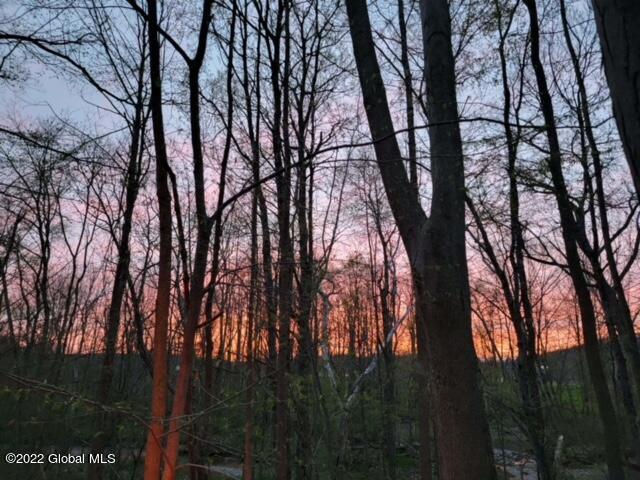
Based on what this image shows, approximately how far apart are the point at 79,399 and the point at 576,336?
853 inches

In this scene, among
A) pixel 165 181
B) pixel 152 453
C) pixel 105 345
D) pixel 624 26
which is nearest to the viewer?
pixel 624 26

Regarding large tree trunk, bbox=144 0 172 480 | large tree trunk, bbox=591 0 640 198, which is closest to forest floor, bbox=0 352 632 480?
large tree trunk, bbox=144 0 172 480

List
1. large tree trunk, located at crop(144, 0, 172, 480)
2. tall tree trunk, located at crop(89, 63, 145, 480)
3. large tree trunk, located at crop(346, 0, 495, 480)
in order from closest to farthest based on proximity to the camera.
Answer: large tree trunk, located at crop(144, 0, 172, 480) < large tree trunk, located at crop(346, 0, 495, 480) < tall tree trunk, located at crop(89, 63, 145, 480)

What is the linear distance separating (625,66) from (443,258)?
7.06ft

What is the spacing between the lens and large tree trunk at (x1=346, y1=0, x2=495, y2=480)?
2.77 metres

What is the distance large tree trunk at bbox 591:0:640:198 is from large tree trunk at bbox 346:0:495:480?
1.51 m

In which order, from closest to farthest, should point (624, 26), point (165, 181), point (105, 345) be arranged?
point (624, 26)
point (165, 181)
point (105, 345)

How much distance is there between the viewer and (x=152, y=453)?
8.27 feet

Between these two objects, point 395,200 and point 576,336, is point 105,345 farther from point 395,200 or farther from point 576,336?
point 576,336

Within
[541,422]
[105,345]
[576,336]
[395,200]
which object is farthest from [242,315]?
[576,336]

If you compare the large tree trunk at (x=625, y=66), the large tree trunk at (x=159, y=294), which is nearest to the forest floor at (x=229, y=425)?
the large tree trunk at (x=159, y=294)

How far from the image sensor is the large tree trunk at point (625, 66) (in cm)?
87

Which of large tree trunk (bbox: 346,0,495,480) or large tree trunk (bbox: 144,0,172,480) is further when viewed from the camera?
large tree trunk (bbox: 346,0,495,480)

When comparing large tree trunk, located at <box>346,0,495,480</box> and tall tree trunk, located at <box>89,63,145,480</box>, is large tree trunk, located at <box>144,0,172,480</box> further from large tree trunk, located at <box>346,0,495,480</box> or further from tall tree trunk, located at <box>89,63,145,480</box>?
tall tree trunk, located at <box>89,63,145,480</box>
